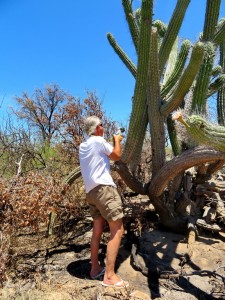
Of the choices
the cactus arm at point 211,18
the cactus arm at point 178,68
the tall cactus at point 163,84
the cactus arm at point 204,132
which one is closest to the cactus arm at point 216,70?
the tall cactus at point 163,84

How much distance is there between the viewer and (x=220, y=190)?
5.15m

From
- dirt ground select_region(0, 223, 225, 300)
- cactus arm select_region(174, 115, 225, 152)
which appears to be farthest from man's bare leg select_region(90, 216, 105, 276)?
cactus arm select_region(174, 115, 225, 152)

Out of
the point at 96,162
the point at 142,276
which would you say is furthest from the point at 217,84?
the point at 142,276

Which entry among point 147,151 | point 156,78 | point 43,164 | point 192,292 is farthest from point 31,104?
point 192,292

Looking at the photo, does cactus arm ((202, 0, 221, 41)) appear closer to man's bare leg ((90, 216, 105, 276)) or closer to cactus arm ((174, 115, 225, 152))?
cactus arm ((174, 115, 225, 152))

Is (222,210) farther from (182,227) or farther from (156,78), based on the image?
(156,78)

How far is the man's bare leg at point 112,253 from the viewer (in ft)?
11.2

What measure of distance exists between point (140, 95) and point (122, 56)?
5.03 feet

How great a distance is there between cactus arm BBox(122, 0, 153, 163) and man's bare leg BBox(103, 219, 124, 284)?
127cm

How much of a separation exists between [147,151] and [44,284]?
3.34 m

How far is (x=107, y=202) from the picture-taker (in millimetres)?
3518

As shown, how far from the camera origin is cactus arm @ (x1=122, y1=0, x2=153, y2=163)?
13.9 feet

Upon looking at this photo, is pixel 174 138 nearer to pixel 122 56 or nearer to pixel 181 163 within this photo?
pixel 181 163

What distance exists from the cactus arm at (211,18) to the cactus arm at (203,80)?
0.28m
